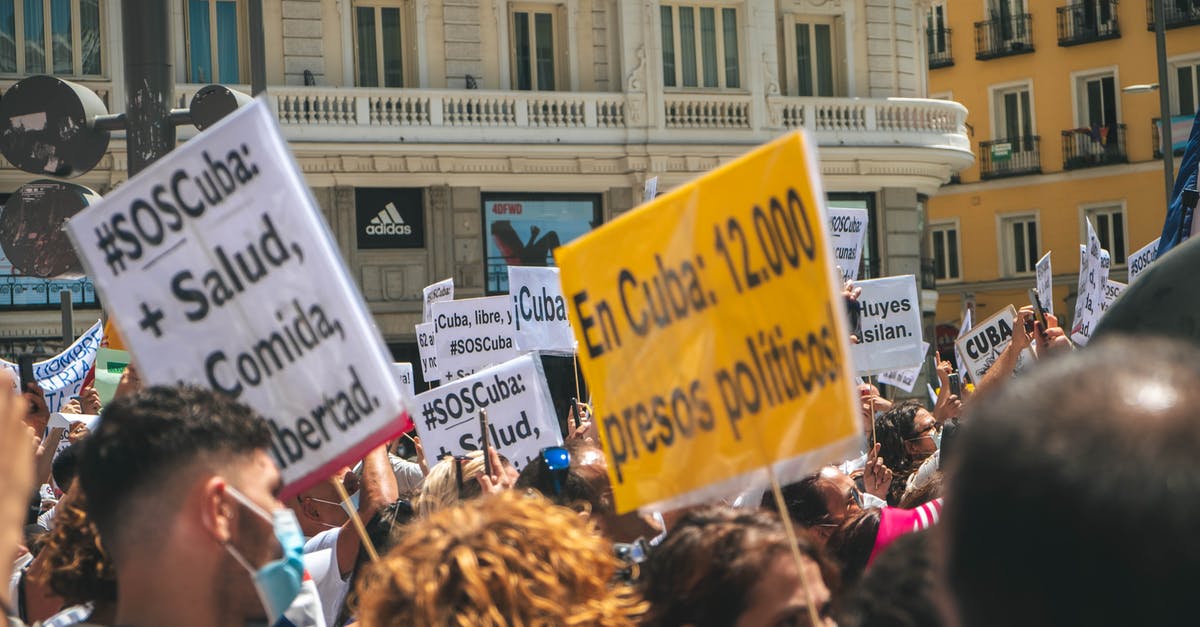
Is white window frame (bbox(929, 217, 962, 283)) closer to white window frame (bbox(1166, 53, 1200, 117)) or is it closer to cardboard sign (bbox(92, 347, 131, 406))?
white window frame (bbox(1166, 53, 1200, 117))

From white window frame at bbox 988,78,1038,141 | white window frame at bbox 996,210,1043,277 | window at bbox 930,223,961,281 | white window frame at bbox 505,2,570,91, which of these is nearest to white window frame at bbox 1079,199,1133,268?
white window frame at bbox 996,210,1043,277

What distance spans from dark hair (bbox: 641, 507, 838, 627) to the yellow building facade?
1342 inches

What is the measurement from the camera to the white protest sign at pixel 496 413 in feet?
25.5

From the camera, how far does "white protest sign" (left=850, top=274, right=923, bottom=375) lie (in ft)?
41.8

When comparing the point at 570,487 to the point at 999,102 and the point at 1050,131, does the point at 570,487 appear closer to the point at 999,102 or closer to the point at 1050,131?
the point at 1050,131

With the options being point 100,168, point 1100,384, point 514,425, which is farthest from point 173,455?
point 100,168

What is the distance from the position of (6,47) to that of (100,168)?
7.13 feet

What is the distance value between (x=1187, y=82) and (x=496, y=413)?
108 feet

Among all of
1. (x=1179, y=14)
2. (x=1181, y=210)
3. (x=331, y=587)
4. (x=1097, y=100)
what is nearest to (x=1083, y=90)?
(x=1097, y=100)

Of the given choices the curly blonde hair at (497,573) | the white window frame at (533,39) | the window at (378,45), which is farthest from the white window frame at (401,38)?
the curly blonde hair at (497,573)

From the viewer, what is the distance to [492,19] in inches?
977

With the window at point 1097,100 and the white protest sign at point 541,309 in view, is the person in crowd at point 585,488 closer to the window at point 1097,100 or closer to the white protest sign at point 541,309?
the white protest sign at point 541,309

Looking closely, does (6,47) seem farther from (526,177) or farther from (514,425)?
(514,425)

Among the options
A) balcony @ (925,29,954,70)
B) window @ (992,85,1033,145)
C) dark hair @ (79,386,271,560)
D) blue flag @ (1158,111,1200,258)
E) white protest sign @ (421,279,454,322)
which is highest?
balcony @ (925,29,954,70)
